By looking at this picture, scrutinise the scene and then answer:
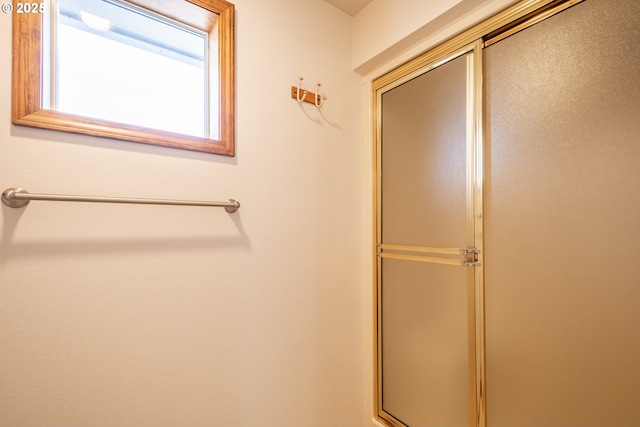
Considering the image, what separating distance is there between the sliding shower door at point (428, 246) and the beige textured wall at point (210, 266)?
178mm

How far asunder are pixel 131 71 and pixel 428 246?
1.44 metres

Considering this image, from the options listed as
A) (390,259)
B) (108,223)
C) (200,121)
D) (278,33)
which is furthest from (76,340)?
(278,33)

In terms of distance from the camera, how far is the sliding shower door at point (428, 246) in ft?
3.84

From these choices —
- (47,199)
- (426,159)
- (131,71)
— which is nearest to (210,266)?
(47,199)

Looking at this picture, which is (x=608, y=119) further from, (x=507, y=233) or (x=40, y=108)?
(x=40, y=108)

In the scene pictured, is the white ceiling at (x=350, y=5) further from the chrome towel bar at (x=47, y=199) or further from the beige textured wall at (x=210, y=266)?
the chrome towel bar at (x=47, y=199)

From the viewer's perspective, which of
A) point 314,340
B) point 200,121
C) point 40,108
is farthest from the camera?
point 314,340

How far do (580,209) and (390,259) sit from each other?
0.78 meters

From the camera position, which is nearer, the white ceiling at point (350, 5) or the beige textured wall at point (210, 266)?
the beige textured wall at point (210, 266)

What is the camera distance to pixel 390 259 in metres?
1.47

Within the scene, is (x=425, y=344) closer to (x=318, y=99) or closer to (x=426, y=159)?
(x=426, y=159)

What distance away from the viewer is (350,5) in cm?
150

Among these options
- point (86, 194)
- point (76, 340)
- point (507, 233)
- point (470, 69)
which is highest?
point (470, 69)

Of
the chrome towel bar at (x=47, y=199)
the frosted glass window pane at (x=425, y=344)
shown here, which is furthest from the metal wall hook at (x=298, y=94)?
the frosted glass window pane at (x=425, y=344)
